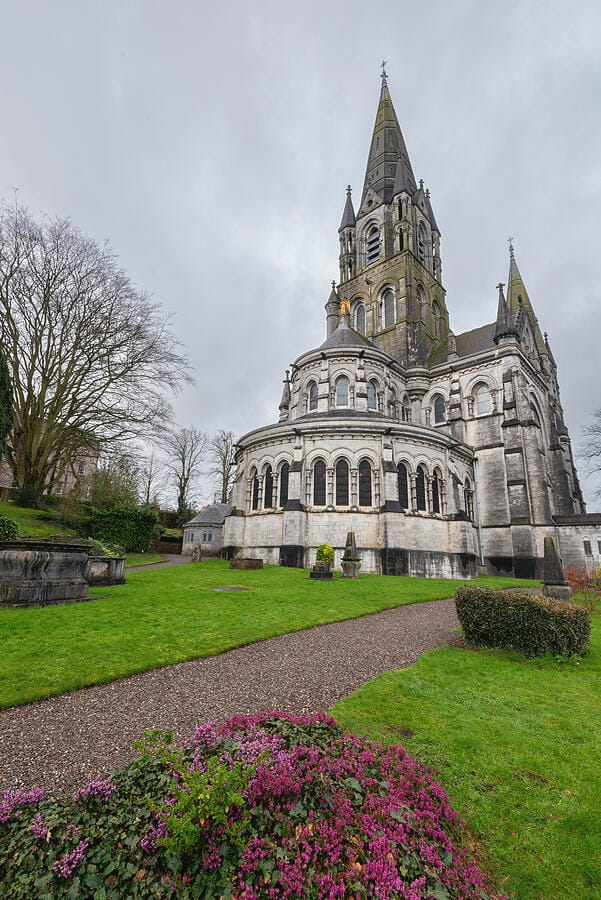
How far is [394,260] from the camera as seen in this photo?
129ft

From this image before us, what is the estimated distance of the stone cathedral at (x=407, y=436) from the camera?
2273 cm

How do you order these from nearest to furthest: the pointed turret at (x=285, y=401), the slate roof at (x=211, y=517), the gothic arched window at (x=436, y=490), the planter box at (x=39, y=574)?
the planter box at (x=39, y=574)
the gothic arched window at (x=436, y=490)
the slate roof at (x=211, y=517)
the pointed turret at (x=285, y=401)

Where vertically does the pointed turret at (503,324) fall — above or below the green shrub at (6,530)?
above

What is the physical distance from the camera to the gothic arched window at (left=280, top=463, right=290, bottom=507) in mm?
24177

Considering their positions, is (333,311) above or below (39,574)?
above

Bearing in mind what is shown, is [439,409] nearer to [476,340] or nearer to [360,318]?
[476,340]

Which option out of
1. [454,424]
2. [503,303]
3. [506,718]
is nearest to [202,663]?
[506,718]

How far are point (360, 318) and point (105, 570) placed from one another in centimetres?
3549

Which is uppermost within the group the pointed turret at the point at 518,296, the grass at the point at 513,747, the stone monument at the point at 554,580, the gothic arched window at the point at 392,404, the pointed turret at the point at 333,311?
the pointed turret at the point at 518,296

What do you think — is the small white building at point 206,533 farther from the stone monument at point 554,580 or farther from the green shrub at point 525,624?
the green shrub at point 525,624

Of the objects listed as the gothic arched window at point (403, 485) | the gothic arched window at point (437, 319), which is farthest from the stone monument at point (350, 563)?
the gothic arched window at point (437, 319)

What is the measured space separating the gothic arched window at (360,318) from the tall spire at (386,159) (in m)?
11.8

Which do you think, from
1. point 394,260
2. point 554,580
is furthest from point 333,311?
point 554,580

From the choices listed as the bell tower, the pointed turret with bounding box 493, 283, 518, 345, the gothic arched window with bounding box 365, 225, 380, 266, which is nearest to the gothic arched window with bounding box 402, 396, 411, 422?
the bell tower
